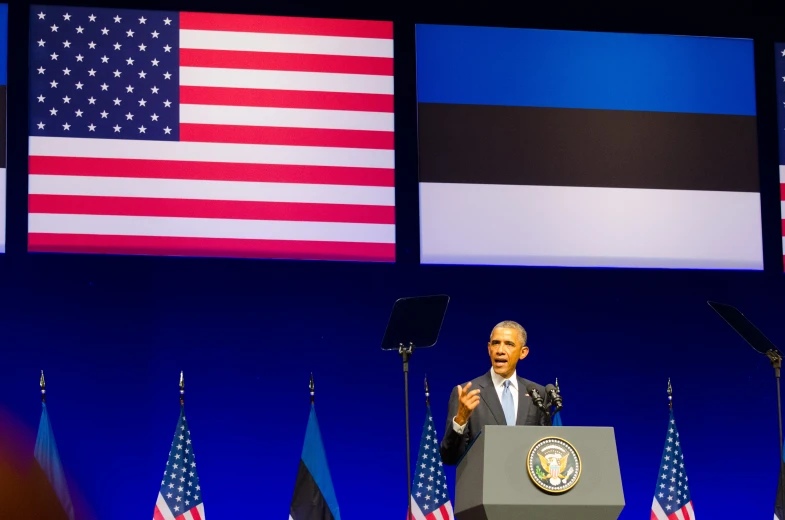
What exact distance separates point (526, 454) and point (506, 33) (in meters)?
3.68

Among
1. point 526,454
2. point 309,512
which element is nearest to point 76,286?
point 309,512

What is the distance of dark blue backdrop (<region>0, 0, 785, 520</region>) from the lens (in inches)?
241

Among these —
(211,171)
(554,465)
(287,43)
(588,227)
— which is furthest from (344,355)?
(554,465)

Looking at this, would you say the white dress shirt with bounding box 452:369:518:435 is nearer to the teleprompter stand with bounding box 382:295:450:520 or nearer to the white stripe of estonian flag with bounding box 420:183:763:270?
the teleprompter stand with bounding box 382:295:450:520

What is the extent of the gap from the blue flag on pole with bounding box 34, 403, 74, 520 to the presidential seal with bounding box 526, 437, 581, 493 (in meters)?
2.85

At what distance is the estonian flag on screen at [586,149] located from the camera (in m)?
6.58

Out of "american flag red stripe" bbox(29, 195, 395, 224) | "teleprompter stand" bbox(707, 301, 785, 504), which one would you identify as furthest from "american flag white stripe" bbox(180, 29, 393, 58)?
"teleprompter stand" bbox(707, 301, 785, 504)

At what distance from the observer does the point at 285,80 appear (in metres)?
6.54

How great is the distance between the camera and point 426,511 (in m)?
5.96

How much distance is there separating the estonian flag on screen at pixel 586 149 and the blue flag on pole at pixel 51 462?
212cm

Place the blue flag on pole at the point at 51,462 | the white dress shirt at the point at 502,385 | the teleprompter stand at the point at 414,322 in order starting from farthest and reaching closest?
the blue flag on pole at the point at 51,462 < the teleprompter stand at the point at 414,322 < the white dress shirt at the point at 502,385

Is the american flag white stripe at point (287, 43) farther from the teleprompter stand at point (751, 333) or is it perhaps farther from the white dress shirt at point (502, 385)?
the white dress shirt at point (502, 385)

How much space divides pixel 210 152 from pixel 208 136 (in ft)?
0.30

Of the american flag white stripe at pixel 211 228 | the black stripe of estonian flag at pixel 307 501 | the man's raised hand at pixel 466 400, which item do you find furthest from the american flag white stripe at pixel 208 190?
the man's raised hand at pixel 466 400
